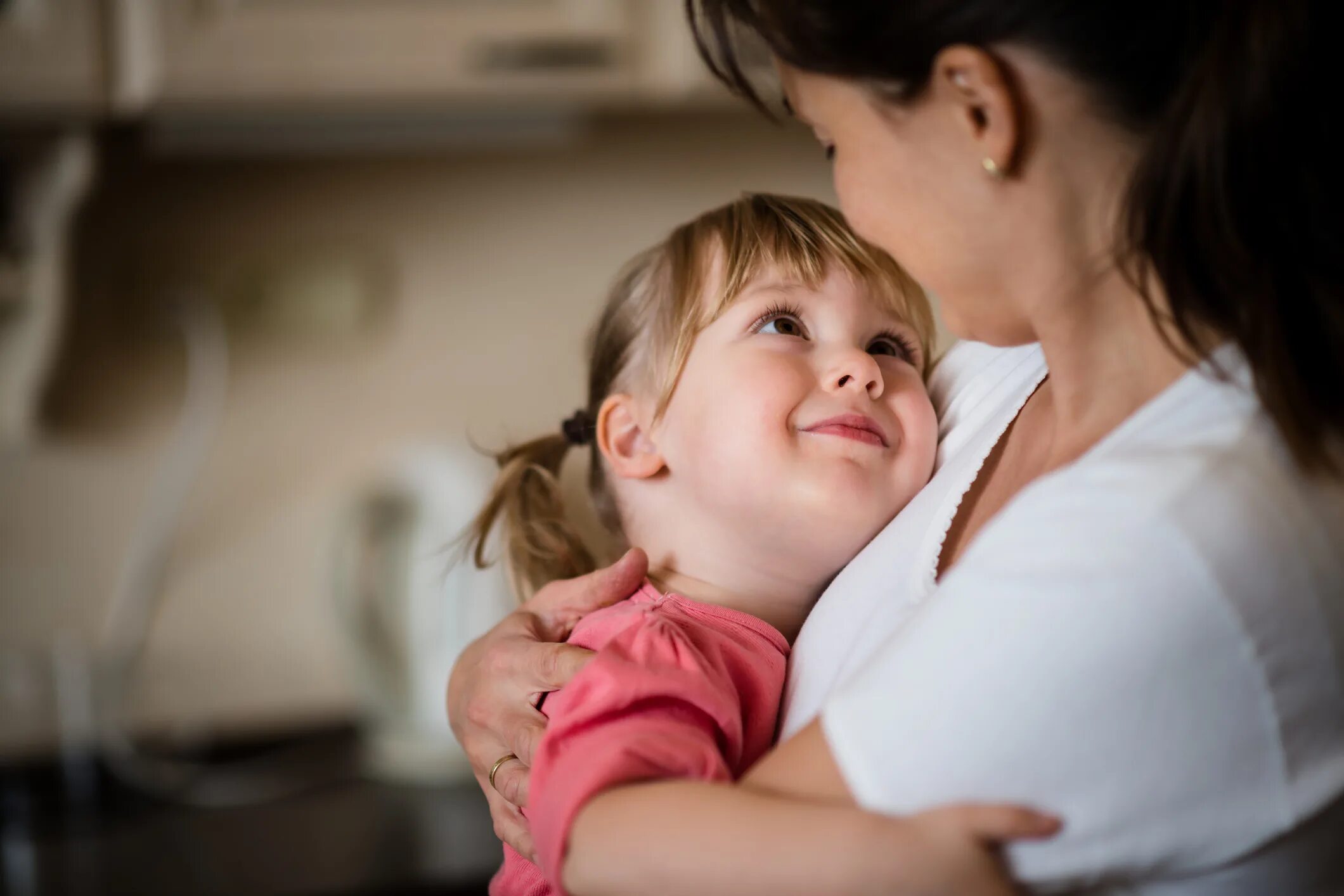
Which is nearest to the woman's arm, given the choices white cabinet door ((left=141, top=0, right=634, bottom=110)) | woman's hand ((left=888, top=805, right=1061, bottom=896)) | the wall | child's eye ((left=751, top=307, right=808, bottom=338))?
woman's hand ((left=888, top=805, right=1061, bottom=896))

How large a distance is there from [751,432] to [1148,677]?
0.39 meters

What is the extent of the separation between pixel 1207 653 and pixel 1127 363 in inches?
7.5

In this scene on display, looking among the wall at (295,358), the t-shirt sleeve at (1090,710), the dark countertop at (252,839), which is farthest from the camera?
the wall at (295,358)

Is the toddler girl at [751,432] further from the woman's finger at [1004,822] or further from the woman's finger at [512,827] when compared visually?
the woman's finger at [1004,822]

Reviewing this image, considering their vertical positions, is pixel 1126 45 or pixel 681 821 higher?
pixel 1126 45

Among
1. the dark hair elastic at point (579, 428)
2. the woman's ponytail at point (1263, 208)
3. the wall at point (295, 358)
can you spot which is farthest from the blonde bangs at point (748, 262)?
the wall at point (295, 358)

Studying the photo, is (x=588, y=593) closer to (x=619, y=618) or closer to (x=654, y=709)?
(x=619, y=618)

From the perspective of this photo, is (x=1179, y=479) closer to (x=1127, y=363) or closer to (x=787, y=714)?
(x=1127, y=363)

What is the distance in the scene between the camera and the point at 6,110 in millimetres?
1545

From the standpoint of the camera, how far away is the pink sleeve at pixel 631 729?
2.29 ft

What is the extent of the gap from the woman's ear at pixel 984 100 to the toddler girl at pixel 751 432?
0.86ft

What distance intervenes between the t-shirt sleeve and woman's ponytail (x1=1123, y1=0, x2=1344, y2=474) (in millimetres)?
103

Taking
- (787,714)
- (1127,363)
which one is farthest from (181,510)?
(1127,363)

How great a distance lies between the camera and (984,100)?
67 cm
